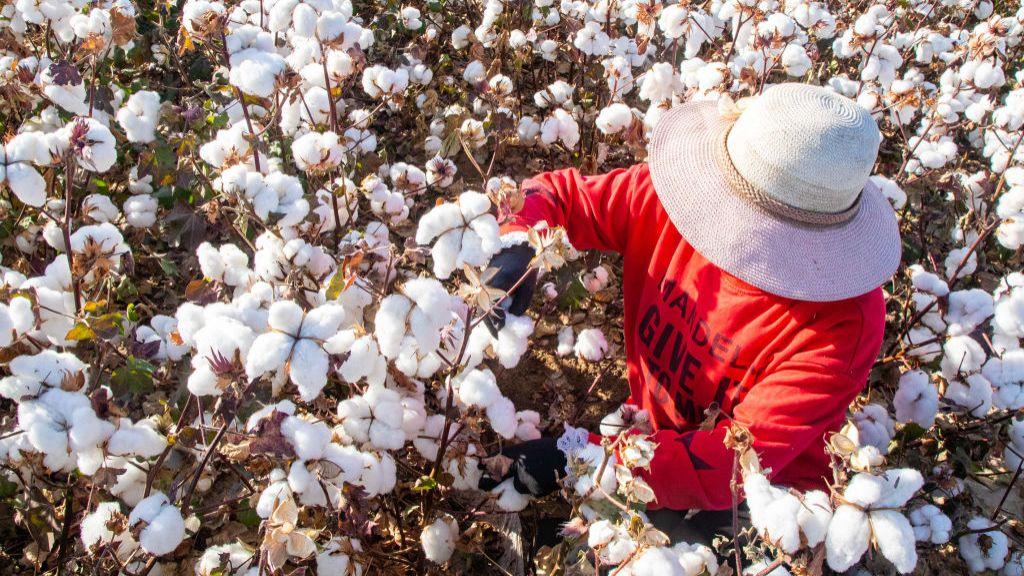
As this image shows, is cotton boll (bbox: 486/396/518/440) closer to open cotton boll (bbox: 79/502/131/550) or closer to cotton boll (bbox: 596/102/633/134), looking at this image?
open cotton boll (bbox: 79/502/131/550)

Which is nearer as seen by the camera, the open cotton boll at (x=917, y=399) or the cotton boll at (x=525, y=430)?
the cotton boll at (x=525, y=430)

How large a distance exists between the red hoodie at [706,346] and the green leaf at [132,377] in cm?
92

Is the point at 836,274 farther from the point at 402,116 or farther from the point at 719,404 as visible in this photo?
the point at 402,116

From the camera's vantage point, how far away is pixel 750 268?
59.6 inches

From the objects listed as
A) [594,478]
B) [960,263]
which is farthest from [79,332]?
[960,263]

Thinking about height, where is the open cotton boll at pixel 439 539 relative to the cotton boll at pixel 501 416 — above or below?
below

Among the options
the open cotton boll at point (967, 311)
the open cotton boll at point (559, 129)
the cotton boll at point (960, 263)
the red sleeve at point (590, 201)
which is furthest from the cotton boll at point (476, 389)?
the cotton boll at point (960, 263)

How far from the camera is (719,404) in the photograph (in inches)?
72.4

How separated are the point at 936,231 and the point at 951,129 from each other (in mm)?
472

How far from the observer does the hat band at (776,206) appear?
1472mm

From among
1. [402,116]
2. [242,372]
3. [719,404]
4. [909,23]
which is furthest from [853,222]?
[909,23]

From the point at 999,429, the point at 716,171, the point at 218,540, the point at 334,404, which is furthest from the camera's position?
the point at 999,429

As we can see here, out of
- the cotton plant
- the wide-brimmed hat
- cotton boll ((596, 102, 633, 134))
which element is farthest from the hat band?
the cotton plant

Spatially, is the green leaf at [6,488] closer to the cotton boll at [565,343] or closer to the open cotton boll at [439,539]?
the open cotton boll at [439,539]
